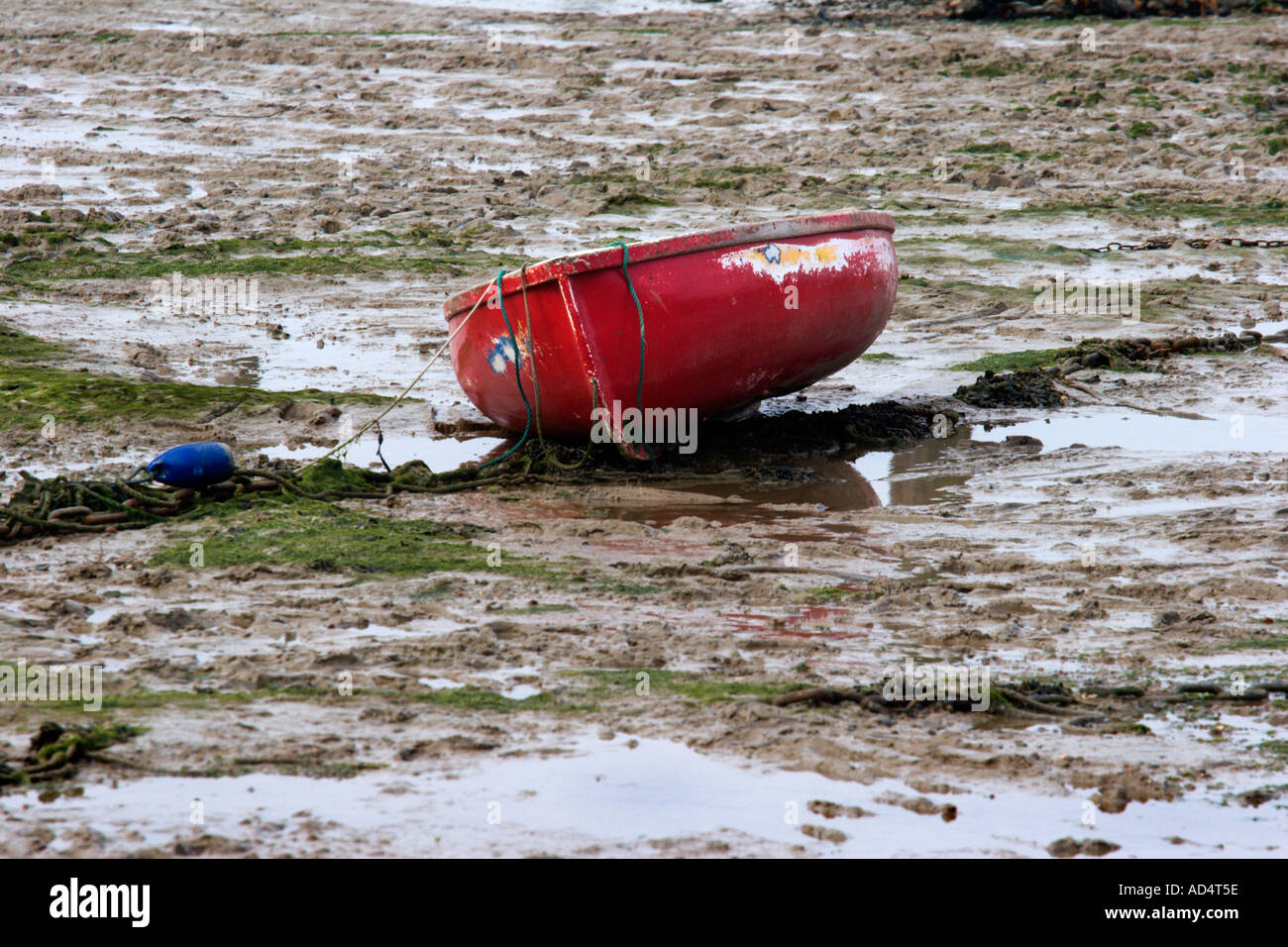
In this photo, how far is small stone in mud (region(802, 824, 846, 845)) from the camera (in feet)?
10.0

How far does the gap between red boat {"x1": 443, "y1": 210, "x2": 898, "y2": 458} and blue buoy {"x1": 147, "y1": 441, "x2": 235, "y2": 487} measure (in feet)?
4.21

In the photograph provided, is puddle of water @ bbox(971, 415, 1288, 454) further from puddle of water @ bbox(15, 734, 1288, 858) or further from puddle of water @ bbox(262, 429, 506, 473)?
puddle of water @ bbox(15, 734, 1288, 858)

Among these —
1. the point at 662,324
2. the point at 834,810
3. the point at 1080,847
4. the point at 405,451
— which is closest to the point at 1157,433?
the point at 662,324

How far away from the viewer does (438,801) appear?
10.4ft

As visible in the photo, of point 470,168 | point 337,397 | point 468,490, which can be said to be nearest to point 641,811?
point 468,490

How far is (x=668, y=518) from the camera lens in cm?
560

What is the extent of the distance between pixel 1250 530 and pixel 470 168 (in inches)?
340

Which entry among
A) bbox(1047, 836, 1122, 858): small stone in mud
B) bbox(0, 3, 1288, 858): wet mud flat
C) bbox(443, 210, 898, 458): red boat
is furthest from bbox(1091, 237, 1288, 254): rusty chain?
bbox(1047, 836, 1122, 858): small stone in mud

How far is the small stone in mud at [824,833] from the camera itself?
120 inches

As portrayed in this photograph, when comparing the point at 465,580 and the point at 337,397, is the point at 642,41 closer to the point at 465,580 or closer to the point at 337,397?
the point at 337,397

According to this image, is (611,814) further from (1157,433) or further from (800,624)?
(1157,433)

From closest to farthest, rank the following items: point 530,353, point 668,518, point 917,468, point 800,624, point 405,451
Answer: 1. point 800,624
2. point 668,518
3. point 530,353
4. point 917,468
5. point 405,451

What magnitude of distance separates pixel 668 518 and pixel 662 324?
→ 89 cm

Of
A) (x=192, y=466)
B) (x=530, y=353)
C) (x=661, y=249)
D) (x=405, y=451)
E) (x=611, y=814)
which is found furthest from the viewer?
(x=405, y=451)
